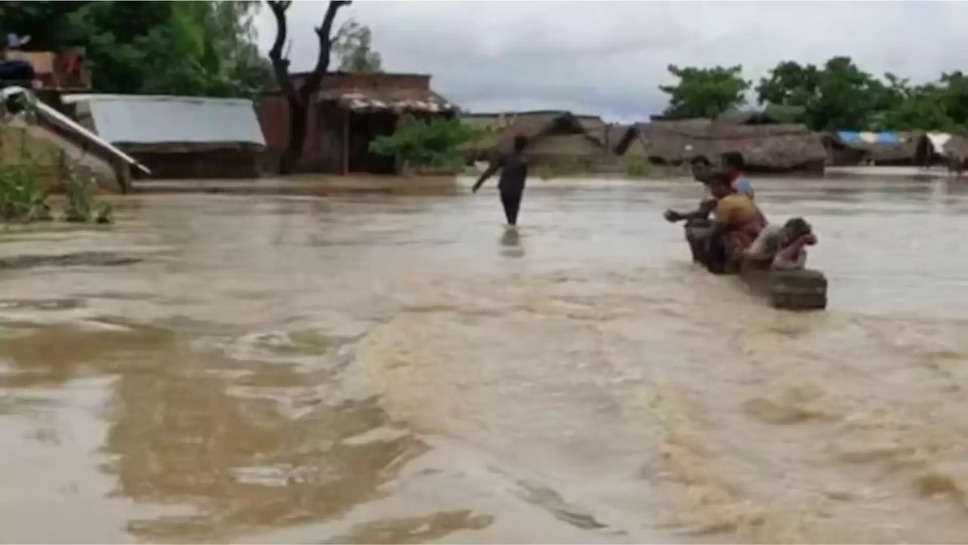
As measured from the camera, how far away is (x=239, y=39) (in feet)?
166

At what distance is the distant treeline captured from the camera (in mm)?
65750

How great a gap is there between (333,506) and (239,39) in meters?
46.5

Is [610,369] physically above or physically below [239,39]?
below

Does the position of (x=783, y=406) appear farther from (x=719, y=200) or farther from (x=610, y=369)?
(x=719, y=200)

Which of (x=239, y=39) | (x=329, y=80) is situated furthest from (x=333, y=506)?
(x=239, y=39)

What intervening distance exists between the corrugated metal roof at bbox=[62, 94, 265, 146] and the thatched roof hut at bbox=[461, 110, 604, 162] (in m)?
16.5

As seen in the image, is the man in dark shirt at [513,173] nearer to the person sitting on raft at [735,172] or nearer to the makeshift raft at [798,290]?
the person sitting on raft at [735,172]

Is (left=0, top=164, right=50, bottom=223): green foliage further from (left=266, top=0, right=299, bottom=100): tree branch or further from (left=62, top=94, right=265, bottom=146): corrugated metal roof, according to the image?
(left=266, top=0, right=299, bottom=100): tree branch

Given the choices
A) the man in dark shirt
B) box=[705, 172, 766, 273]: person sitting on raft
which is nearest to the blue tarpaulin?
the man in dark shirt

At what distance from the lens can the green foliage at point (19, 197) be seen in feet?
65.3

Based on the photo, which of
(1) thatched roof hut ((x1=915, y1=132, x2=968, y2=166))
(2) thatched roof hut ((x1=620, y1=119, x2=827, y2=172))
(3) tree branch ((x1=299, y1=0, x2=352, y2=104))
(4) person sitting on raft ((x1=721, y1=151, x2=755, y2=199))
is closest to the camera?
(4) person sitting on raft ((x1=721, y1=151, x2=755, y2=199))

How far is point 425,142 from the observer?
132ft

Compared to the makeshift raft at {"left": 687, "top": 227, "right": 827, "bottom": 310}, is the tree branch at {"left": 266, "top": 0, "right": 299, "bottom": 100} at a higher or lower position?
higher

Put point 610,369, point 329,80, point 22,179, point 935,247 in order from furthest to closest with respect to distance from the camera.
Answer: point 329,80
point 22,179
point 935,247
point 610,369
